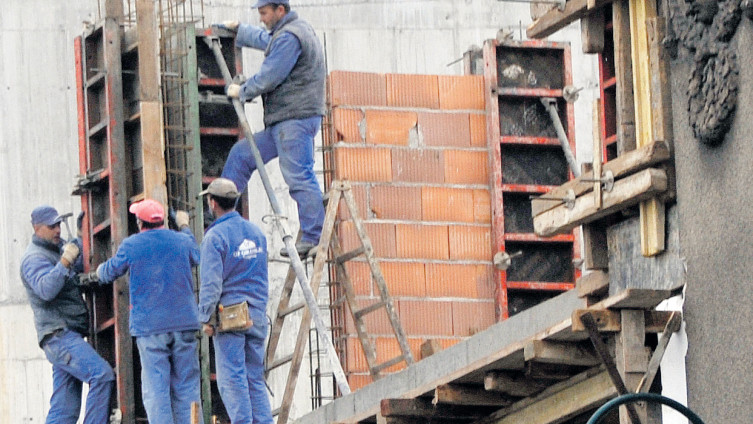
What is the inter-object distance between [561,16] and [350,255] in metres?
4.86

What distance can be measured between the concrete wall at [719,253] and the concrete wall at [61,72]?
12.9m

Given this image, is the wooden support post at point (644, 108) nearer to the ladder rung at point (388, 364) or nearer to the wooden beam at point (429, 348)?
the wooden beam at point (429, 348)

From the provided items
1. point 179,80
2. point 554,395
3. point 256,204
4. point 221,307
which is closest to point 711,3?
point 554,395

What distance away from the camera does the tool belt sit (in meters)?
16.4

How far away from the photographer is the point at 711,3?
39.9 feet

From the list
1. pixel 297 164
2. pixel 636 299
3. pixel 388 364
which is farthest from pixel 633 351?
pixel 297 164

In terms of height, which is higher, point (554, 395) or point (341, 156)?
point (341, 156)

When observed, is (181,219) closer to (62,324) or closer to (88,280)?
(88,280)

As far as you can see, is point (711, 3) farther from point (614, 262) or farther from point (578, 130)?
point (578, 130)

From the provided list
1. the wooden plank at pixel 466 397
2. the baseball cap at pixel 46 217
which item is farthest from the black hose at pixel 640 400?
the baseball cap at pixel 46 217

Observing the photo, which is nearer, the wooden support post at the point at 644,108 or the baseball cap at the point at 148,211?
the wooden support post at the point at 644,108

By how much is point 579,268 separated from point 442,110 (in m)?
2.01

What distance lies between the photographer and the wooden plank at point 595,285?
44.0 ft

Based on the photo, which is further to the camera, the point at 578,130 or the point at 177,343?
the point at 578,130
